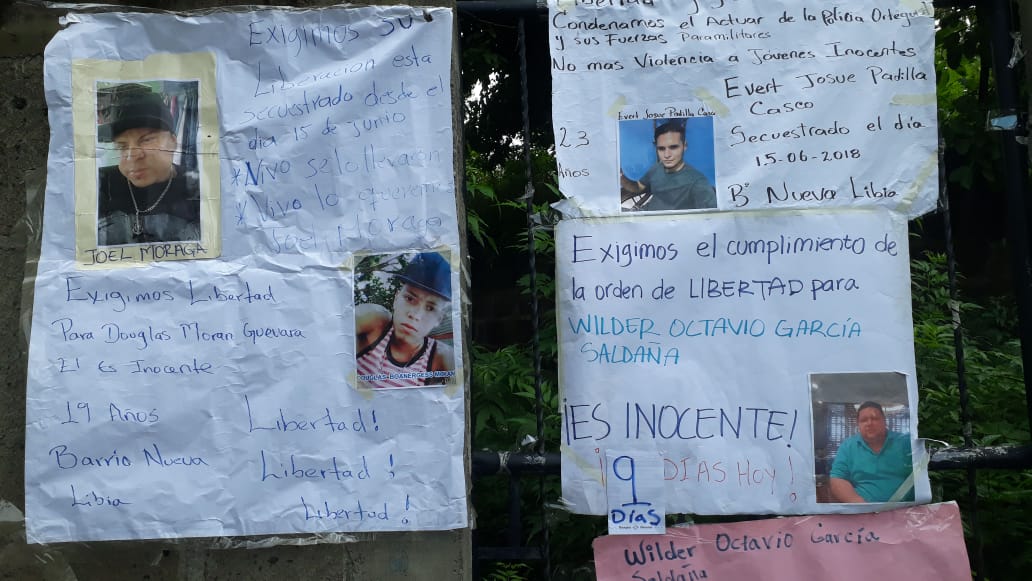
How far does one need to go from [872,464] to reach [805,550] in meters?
0.28

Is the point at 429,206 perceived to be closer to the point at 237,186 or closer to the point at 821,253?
the point at 237,186

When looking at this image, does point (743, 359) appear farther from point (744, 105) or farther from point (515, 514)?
point (515, 514)

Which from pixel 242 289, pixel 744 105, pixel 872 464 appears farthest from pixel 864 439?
pixel 242 289

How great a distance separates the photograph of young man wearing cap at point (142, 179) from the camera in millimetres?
2242

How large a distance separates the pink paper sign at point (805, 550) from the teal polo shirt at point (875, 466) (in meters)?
0.07

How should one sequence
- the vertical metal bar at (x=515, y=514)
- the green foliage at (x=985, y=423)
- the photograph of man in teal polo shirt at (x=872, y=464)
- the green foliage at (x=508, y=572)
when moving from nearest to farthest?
the photograph of man in teal polo shirt at (x=872, y=464) < the vertical metal bar at (x=515, y=514) < the green foliage at (x=985, y=423) < the green foliage at (x=508, y=572)

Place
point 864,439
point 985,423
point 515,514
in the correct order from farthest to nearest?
point 985,423
point 515,514
point 864,439

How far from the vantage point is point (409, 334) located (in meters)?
2.21

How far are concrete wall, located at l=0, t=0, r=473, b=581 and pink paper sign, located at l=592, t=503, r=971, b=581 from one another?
1.55ft

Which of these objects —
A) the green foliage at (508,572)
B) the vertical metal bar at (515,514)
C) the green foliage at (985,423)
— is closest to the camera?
the vertical metal bar at (515,514)

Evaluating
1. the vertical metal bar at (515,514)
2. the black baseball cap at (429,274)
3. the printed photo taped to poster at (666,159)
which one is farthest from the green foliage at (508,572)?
the printed photo taped to poster at (666,159)

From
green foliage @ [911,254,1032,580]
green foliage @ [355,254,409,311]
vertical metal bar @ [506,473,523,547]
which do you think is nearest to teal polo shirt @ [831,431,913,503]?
green foliage @ [911,254,1032,580]

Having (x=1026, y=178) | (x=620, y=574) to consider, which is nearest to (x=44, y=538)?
(x=620, y=574)

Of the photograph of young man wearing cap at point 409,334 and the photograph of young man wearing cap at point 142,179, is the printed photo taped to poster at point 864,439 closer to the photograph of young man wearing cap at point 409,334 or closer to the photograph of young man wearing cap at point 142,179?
the photograph of young man wearing cap at point 409,334
